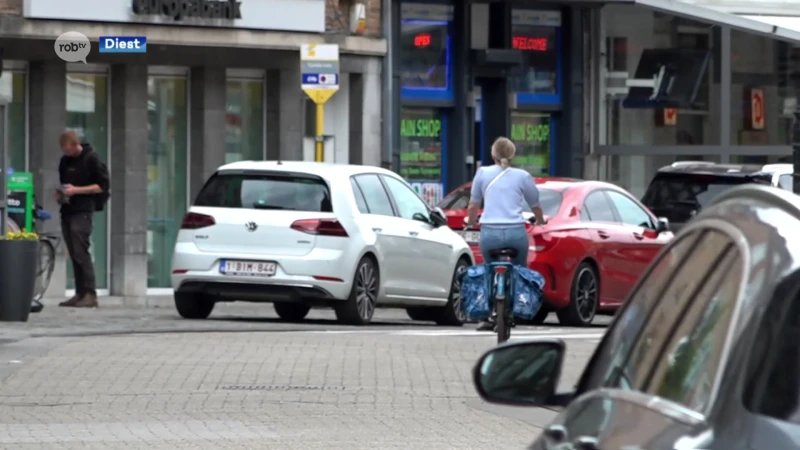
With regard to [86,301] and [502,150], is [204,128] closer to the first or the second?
[86,301]

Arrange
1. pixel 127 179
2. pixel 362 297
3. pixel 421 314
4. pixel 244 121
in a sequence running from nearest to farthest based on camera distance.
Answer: pixel 362 297, pixel 421 314, pixel 127 179, pixel 244 121

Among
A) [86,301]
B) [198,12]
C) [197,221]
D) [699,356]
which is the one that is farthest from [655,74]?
[699,356]

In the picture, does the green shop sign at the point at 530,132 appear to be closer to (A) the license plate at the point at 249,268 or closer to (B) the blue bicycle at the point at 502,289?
(A) the license plate at the point at 249,268

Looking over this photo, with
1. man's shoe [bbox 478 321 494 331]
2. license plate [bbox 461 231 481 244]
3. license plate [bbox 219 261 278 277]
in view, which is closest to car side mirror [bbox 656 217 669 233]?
license plate [bbox 461 231 481 244]

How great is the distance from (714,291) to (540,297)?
12948 mm

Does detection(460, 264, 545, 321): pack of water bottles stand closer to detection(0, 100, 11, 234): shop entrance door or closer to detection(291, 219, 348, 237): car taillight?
detection(291, 219, 348, 237): car taillight

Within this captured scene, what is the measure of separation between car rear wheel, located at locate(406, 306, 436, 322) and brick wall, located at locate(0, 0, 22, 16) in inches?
250

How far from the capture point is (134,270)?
2539 centimetres

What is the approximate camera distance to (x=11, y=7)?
958 inches

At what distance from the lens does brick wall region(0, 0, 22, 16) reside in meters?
24.3

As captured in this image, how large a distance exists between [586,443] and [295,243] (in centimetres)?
1535

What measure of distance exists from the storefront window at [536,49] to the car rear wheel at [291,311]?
→ 10342 millimetres

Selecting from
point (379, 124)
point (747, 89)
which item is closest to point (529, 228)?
point (379, 124)

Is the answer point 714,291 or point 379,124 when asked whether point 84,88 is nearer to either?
point 379,124
